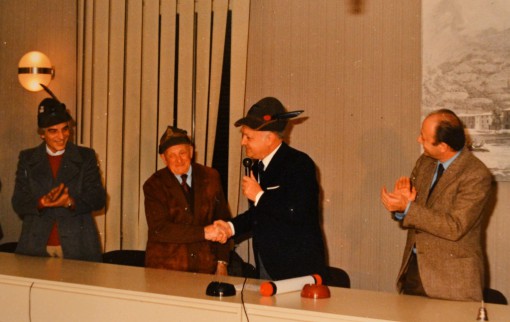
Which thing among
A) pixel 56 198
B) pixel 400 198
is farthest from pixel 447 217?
pixel 56 198

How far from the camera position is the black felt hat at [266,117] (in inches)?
151

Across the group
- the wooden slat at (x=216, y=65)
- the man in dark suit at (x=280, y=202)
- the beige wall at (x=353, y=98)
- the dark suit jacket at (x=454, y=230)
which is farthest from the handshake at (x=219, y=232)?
the wooden slat at (x=216, y=65)

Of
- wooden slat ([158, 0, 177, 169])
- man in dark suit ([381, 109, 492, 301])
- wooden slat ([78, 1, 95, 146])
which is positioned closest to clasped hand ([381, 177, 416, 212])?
man in dark suit ([381, 109, 492, 301])

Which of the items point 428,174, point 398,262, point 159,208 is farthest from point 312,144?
point 428,174

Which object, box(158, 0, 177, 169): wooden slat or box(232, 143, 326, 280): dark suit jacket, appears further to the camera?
box(158, 0, 177, 169): wooden slat

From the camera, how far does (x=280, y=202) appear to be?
371 centimetres

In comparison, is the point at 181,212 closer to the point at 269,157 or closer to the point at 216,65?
the point at 269,157

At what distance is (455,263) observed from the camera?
11.1 feet

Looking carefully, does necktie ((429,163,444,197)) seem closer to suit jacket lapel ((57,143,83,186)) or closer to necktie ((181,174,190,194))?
necktie ((181,174,190,194))

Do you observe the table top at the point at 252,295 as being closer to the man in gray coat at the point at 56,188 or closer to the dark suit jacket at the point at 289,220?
the dark suit jacket at the point at 289,220

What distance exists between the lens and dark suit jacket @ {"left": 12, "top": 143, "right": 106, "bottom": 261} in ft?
14.7

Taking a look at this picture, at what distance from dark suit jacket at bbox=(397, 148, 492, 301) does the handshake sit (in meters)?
1.05

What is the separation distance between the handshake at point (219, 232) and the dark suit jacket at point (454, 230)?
1.05m

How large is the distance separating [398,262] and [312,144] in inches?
37.5
